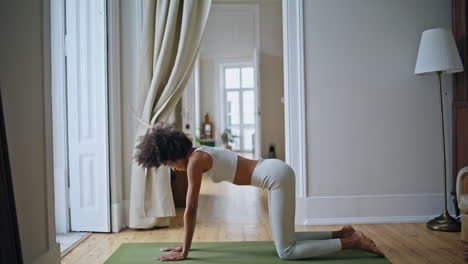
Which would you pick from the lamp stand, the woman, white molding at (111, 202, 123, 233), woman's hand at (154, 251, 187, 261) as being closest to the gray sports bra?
the woman

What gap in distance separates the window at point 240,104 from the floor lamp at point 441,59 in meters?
8.70

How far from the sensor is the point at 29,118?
2307 millimetres

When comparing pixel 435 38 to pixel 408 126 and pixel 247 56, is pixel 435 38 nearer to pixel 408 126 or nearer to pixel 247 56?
pixel 408 126

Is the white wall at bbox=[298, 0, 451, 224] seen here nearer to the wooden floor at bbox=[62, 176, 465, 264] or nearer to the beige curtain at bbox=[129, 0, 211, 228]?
the wooden floor at bbox=[62, 176, 465, 264]

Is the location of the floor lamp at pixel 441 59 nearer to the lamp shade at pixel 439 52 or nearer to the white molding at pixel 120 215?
the lamp shade at pixel 439 52

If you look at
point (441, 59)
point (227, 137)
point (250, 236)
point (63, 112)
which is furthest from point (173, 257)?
point (227, 137)

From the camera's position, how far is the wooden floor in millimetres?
2926

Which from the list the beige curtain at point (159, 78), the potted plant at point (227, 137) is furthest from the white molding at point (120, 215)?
the potted plant at point (227, 137)

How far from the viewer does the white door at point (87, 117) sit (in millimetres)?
3744

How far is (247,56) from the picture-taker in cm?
1186

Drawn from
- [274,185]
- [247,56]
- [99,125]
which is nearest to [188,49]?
[99,125]

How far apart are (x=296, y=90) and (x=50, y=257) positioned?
2541mm

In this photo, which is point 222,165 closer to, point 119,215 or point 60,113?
point 119,215

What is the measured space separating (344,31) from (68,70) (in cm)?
263
